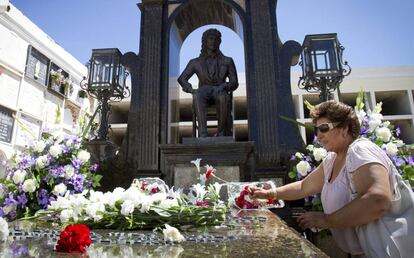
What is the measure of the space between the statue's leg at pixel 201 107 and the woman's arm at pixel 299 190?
2.99 m

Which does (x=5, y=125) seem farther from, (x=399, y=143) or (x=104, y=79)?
(x=399, y=143)

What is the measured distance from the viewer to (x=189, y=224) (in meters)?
1.58

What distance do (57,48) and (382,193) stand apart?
24586 millimetres

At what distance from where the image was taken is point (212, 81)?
18.6 feet

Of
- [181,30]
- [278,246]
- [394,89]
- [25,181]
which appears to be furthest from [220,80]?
[394,89]

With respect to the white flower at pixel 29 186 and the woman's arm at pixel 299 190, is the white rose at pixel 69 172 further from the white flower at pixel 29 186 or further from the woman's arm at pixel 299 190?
the woman's arm at pixel 299 190

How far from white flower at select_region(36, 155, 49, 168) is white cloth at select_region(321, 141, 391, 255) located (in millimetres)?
3209

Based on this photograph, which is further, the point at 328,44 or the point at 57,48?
the point at 57,48

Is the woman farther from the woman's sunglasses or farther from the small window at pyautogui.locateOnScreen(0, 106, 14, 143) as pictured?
the small window at pyautogui.locateOnScreen(0, 106, 14, 143)

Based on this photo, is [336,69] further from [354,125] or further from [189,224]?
[189,224]

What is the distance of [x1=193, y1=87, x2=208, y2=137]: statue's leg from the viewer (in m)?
5.27

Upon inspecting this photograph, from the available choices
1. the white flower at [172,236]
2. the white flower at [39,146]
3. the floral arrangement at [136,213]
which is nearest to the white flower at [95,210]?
the floral arrangement at [136,213]

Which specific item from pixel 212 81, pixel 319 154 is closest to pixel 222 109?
pixel 212 81

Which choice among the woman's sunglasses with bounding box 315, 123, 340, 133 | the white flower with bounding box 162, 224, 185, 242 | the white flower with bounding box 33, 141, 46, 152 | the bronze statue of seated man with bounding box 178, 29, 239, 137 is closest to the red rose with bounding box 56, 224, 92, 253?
the white flower with bounding box 162, 224, 185, 242
